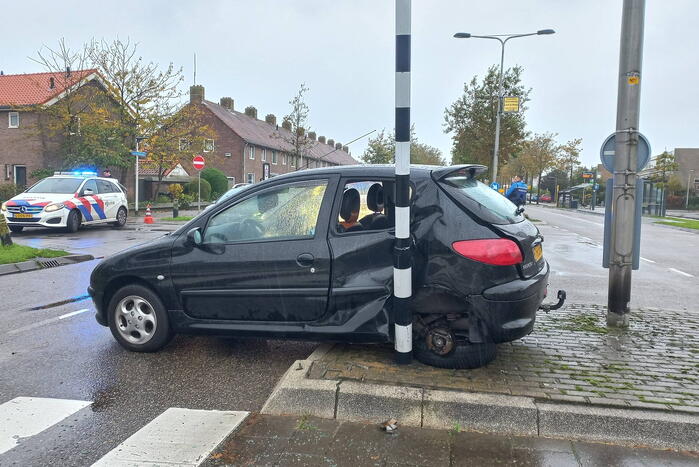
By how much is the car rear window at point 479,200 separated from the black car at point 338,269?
1cm

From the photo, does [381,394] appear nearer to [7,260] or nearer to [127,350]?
[127,350]

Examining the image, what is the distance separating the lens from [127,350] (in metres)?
4.92

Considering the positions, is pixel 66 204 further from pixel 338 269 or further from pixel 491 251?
pixel 491 251

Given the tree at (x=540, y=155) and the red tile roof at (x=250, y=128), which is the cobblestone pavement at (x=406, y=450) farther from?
the tree at (x=540, y=155)

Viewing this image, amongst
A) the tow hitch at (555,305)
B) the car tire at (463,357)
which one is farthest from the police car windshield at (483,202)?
the car tire at (463,357)

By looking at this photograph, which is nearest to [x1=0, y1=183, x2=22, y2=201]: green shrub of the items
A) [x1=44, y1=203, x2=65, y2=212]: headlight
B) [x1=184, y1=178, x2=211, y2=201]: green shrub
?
[x1=184, y1=178, x2=211, y2=201]: green shrub

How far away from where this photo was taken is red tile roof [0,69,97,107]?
102 ft

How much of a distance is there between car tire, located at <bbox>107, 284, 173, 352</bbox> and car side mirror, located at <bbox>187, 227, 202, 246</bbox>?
2.01ft

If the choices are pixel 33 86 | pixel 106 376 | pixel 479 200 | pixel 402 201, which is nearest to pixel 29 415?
pixel 106 376

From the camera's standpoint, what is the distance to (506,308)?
384cm

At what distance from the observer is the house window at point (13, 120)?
33.9 m

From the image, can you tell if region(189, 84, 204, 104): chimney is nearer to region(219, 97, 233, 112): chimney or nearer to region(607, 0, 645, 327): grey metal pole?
region(219, 97, 233, 112): chimney

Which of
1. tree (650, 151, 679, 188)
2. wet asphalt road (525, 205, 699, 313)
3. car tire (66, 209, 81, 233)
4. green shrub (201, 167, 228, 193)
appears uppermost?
tree (650, 151, 679, 188)

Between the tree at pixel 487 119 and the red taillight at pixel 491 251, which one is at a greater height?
the tree at pixel 487 119
